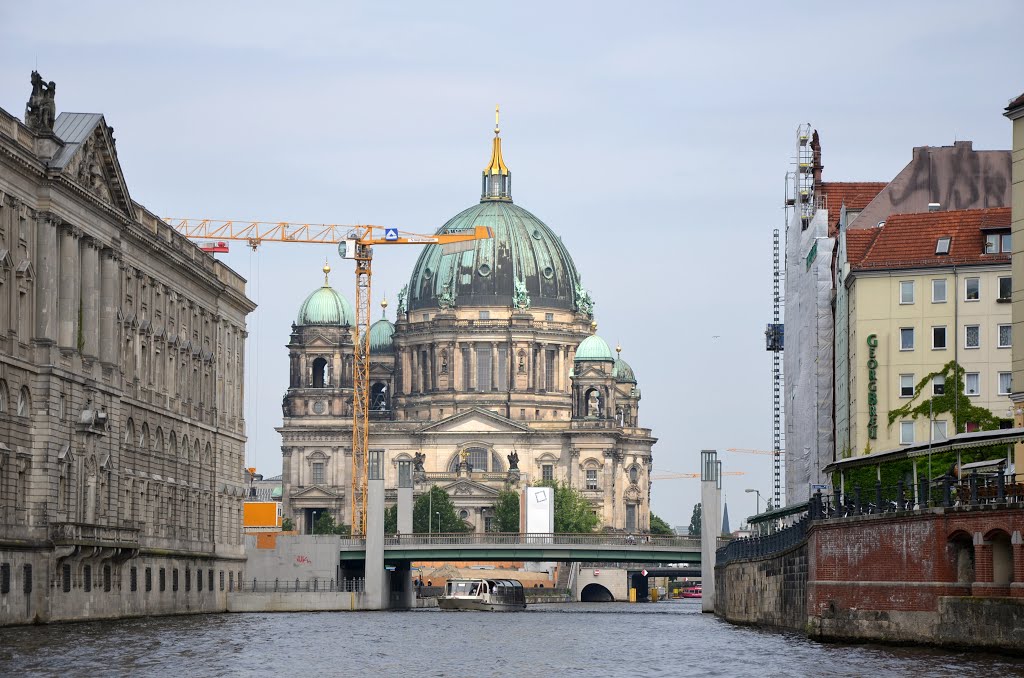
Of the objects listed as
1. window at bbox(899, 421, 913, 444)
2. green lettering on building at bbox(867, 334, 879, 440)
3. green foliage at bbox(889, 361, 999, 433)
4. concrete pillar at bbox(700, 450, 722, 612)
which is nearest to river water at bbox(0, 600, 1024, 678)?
green lettering on building at bbox(867, 334, 879, 440)

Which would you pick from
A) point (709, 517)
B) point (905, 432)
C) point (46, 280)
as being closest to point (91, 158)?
point (46, 280)

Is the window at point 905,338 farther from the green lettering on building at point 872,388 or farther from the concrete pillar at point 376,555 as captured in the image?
the concrete pillar at point 376,555

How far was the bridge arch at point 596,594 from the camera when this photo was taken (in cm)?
19700

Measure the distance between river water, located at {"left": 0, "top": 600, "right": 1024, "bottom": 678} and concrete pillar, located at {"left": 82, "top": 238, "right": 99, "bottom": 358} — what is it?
11.2 metres

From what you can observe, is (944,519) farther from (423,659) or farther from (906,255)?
(906,255)

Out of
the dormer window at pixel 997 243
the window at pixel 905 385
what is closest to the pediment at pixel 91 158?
the window at pixel 905 385

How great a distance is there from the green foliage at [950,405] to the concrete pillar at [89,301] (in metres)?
32.8

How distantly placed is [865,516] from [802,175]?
227 feet

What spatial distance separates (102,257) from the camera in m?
94.6

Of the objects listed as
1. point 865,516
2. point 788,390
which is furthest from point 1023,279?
point 788,390

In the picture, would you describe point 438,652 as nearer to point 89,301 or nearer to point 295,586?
point 89,301

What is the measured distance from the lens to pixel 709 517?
466 ft

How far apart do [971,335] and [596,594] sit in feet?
357

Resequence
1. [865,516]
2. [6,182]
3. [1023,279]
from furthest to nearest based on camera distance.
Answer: [6,182] < [1023,279] < [865,516]
